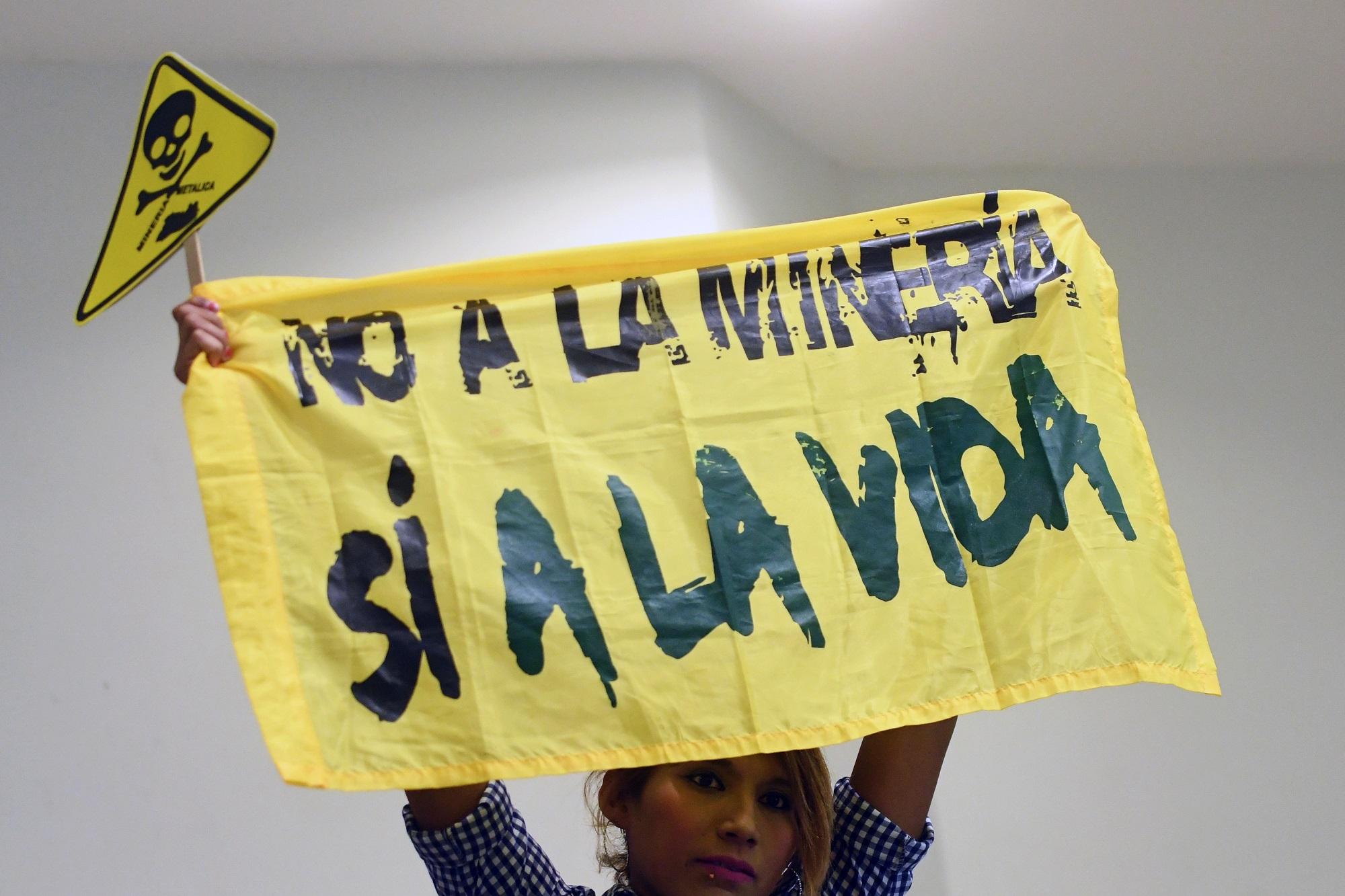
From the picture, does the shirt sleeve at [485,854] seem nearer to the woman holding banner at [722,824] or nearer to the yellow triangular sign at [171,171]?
the woman holding banner at [722,824]

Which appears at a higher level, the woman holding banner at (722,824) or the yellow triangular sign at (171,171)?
the yellow triangular sign at (171,171)

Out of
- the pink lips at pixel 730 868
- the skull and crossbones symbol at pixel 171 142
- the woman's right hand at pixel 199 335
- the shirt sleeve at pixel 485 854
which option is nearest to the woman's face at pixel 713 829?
the pink lips at pixel 730 868

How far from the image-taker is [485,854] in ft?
3.95

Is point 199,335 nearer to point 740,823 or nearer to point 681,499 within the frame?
point 681,499

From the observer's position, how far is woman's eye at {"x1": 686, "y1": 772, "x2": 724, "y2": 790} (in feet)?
4.18

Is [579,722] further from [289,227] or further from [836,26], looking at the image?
[836,26]

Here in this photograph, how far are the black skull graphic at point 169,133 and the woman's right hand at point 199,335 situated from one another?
13 centimetres

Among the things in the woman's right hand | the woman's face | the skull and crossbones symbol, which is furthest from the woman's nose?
the skull and crossbones symbol

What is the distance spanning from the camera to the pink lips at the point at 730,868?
1.22 meters

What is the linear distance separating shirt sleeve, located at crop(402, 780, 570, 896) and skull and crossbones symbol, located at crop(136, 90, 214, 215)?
615mm

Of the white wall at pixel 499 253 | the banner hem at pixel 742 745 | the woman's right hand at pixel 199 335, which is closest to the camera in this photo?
the banner hem at pixel 742 745

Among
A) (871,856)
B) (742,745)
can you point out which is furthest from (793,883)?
(742,745)

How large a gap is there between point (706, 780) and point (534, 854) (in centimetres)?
18

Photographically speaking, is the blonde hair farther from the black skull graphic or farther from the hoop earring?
the black skull graphic
